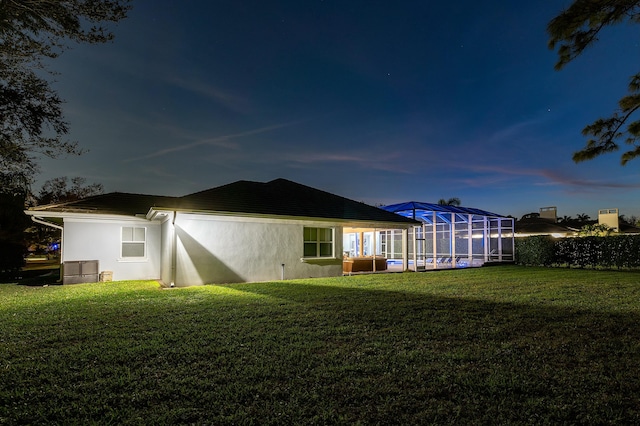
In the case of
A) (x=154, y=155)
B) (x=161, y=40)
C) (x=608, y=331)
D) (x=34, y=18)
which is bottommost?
(x=608, y=331)

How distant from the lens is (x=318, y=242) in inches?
601

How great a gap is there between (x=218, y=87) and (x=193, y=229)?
24.2 ft

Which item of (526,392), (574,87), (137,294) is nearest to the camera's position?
(526,392)

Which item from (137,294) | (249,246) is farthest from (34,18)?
(249,246)

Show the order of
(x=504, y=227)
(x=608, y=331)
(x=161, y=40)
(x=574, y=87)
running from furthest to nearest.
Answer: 1. (x=504, y=227)
2. (x=574, y=87)
3. (x=161, y=40)
4. (x=608, y=331)

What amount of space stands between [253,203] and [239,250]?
2140 millimetres

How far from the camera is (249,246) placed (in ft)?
43.7

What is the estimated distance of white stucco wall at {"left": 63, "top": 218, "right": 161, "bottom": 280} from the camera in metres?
13.1

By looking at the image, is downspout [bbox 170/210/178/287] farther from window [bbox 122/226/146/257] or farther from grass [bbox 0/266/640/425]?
window [bbox 122/226/146/257]

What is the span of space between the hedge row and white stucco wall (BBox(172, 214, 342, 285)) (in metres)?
14.3

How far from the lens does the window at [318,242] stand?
49.2 feet

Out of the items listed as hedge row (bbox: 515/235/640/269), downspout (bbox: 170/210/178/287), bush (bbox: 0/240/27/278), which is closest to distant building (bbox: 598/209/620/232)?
hedge row (bbox: 515/235/640/269)

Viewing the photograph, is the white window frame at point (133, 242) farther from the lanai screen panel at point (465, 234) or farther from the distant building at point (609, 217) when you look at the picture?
the distant building at point (609, 217)

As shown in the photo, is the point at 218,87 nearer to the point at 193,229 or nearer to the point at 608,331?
the point at 193,229
